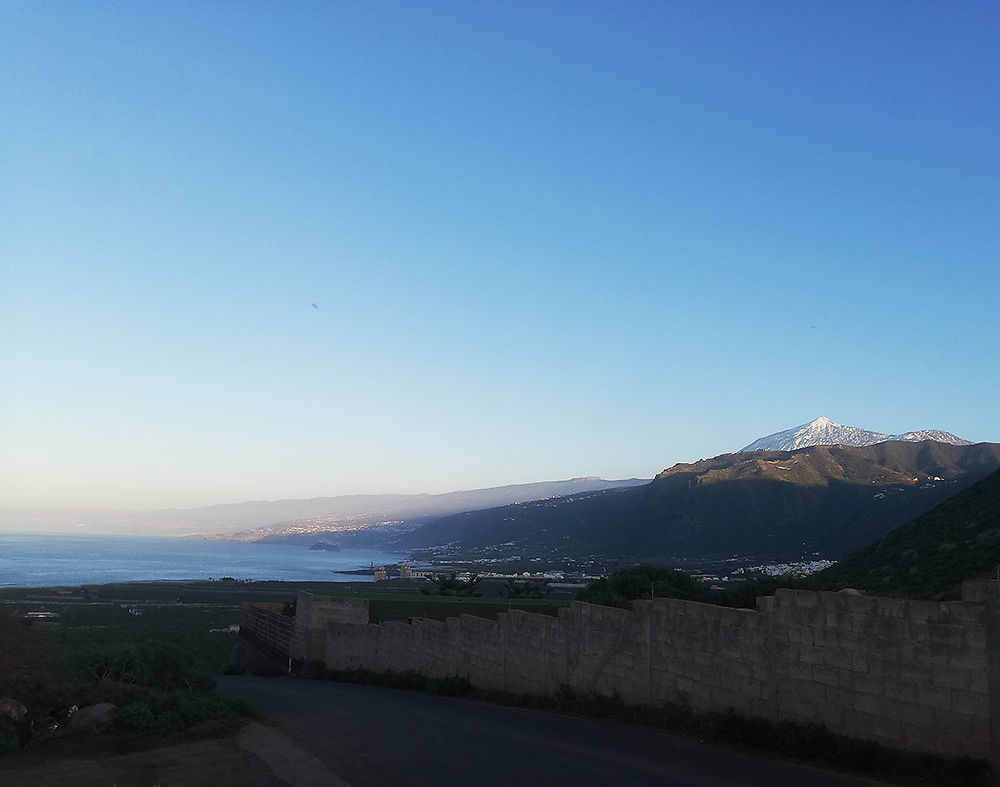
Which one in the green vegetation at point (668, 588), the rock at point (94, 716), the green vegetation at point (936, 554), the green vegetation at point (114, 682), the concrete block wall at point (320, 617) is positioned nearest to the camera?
the rock at point (94, 716)

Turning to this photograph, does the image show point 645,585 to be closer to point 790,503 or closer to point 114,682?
point 114,682

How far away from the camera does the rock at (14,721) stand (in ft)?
46.9

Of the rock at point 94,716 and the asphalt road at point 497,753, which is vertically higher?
the rock at point 94,716

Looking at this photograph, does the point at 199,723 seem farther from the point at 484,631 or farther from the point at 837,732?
the point at 837,732

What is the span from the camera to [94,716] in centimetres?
1543

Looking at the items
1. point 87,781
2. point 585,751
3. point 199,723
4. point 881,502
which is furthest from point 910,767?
point 881,502

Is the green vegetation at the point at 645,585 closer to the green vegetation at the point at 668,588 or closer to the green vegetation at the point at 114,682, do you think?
the green vegetation at the point at 668,588

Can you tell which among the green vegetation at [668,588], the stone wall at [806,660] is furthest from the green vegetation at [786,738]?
the green vegetation at [668,588]

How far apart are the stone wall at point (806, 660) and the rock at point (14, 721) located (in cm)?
1046

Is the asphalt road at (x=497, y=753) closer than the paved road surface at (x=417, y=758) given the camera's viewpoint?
Yes

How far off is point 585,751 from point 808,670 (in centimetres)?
362

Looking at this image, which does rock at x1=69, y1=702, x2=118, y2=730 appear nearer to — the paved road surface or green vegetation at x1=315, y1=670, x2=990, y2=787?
the paved road surface

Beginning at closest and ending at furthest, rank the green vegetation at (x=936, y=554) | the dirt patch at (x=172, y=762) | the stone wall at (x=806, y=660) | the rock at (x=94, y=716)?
the stone wall at (x=806, y=660) < the dirt patch at (x=172, y=762) < the rock at (x=94, y=716) < the green vegetation at (x=936, y=554)

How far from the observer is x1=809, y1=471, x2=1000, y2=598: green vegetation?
1126 inches
